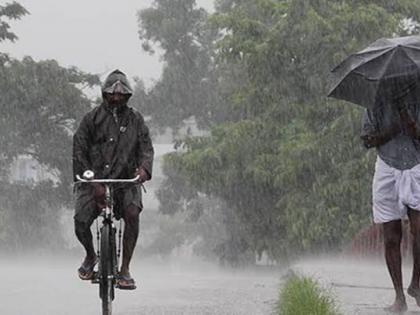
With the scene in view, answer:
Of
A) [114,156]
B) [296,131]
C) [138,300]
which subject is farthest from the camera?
[296,131]

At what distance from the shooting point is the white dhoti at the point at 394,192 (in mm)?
7258

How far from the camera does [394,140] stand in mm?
7367

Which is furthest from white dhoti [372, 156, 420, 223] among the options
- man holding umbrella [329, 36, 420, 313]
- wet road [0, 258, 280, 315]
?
wet road [0, 258, 280, 315]

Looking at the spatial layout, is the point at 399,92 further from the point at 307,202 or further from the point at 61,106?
the point at 61,106

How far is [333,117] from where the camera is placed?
28406 mm

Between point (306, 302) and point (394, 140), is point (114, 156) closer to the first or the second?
point (306, 302)

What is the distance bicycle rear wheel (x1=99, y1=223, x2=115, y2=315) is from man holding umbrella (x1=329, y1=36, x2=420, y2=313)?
1.93m

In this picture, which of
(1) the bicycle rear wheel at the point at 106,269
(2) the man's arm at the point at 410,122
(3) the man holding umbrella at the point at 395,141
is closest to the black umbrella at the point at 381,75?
(3) the man holding umbrella at the point at 395,141

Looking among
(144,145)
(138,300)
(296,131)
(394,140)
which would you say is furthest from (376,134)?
(296,131)

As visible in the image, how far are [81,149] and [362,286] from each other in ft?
12.9

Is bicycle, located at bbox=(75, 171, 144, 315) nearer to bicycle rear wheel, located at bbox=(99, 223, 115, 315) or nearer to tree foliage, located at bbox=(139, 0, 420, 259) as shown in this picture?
bicycle rear wheel, located at bbox=(99, 223, 115, 315)

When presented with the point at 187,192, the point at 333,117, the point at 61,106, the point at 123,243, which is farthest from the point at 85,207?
the point at 187,192

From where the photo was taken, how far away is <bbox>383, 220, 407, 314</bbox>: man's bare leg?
7403 millimetres

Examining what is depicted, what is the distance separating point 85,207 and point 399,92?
2413 mm
